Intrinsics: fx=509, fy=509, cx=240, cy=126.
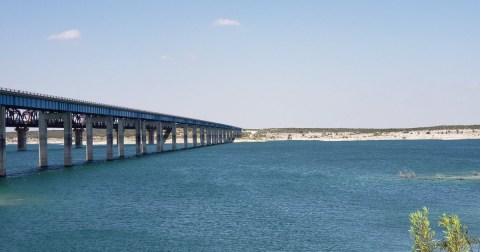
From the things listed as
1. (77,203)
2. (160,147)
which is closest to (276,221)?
(77,203)

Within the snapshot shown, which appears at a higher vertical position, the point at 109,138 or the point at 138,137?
the point at 138,137

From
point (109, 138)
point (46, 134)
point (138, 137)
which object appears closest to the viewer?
point (46, 134)

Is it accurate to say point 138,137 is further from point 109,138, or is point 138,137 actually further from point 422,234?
point 422,234

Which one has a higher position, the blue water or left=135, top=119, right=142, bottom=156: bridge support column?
left=135, top=119, right=142, bottom=156: bridge support column

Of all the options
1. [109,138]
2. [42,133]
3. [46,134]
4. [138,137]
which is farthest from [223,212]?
[138,137]

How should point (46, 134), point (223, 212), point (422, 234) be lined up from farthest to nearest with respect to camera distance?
1. point (46, 134)
2. point (223, 212)
3. point (422, 234)

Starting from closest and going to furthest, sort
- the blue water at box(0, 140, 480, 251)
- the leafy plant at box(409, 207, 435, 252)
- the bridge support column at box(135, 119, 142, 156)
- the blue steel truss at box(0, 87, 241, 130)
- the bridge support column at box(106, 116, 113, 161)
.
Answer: the leafy plant at box(409, 207, 435, 252) < the blue water at box(0, 140, 480, 251) < the blue steel truss at box(0, 87, 241, 130) < the bridge support column at box(106, 116, 113, 161) < the bridge support column at box(135, 119, 142, 156)

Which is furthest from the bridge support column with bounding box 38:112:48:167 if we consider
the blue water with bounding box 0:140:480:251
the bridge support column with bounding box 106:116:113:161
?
the bridge support column with bounding box 106:116:113:161

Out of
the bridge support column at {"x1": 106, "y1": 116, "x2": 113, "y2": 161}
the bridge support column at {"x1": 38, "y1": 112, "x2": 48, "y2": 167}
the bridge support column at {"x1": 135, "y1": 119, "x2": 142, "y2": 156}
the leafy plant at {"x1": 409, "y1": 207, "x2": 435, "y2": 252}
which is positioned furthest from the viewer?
the bridge support column at {"x1": 135, "y1": 119, "x2": 142, "y2": 156}

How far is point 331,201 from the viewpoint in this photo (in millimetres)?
48094

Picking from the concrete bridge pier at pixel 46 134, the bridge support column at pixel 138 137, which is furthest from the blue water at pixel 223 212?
the bridge support column at pixel 138 137

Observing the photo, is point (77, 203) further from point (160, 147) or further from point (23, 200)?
point (160, 147)

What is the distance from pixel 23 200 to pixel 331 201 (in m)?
30.5

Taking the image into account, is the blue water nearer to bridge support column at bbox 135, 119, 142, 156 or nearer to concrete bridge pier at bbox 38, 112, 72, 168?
concrete bridge pier at bbox 38, 112, 72, 168
